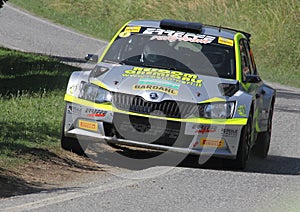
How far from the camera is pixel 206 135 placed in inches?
416

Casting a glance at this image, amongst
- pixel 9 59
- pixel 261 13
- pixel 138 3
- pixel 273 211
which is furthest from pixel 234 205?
pixel 138 3

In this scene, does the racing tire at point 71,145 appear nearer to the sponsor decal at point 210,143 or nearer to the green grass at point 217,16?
the sponsor decal at point 210,143

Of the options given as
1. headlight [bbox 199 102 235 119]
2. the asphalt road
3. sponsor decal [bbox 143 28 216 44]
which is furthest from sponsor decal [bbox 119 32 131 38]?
headlight [bbox 199 102 235 119]

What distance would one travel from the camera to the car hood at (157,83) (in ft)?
34.9

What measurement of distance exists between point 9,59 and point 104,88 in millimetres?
9520

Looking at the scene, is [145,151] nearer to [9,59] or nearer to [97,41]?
[9,59]

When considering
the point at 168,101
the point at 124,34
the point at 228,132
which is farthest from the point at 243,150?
the point at 124,34

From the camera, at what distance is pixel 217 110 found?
1070 centimetres

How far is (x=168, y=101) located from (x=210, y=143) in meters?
0.67

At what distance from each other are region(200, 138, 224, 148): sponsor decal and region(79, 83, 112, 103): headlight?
1.17 metres

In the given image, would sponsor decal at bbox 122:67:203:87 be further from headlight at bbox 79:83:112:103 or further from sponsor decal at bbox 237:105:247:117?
sponsor decal at bbox 237:105:247:117

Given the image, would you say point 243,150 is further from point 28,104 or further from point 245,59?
point 28,104

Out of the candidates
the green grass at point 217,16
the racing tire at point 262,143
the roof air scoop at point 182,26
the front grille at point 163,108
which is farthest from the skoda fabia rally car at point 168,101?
the green grass at point 217,16

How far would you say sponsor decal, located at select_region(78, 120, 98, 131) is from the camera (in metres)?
10.7
